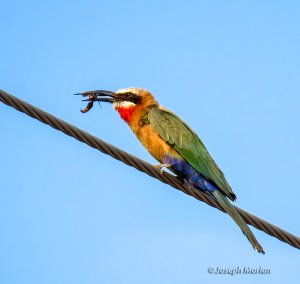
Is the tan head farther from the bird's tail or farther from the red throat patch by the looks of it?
the bird's tail

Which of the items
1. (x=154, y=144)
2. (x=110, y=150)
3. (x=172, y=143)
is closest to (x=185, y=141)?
(x=172, y=143)

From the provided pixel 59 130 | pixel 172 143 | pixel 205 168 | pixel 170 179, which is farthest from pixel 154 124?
pixel 59 130

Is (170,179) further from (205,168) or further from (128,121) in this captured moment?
(128,121)

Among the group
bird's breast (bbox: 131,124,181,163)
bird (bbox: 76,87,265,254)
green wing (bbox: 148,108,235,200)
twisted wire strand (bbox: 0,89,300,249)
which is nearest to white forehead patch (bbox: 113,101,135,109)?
bird (bbox: 76,87,265,254)

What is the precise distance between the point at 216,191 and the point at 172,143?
657 mm

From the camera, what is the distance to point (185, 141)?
5379 mm

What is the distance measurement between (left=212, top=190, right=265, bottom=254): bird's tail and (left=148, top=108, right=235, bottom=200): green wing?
22 centimetres

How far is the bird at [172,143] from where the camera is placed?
196 inches

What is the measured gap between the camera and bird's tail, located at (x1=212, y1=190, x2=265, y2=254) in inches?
168

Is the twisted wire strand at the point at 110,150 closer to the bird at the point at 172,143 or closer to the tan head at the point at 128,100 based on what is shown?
the bird at the point at 172,143

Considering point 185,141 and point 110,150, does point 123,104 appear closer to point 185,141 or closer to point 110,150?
point 185,141

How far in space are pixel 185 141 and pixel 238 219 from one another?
1.15 meters

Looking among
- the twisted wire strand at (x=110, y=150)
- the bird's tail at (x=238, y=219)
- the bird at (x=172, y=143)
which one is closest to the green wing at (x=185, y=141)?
the bird at (x=172, y=143)

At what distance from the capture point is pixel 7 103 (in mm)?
3570
